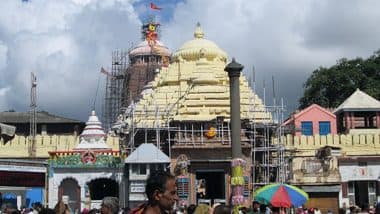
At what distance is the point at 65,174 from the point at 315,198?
13.9 m

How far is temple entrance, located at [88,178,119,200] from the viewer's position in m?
37.6

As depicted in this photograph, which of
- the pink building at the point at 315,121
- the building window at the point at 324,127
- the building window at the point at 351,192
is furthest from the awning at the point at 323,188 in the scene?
the building window at the point at 324,127

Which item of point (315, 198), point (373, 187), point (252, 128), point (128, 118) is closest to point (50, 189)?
point (128, 118)

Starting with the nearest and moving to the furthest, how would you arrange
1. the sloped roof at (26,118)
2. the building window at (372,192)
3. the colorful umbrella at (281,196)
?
the colorful umbrella at (281,196) → the building window at (372,192) → the sloped roof at (26,118)

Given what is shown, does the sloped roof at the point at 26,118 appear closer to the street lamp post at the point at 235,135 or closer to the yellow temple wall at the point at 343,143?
the yellow temple wall at the point at 343,143

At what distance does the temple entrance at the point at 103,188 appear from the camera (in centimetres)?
3762

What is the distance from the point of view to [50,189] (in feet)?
121

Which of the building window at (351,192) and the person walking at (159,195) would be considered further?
the building window at (351,192)

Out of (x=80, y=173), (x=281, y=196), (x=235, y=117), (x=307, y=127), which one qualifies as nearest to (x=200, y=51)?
(x=307, y=127)

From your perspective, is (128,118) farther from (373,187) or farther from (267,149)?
(373,187)

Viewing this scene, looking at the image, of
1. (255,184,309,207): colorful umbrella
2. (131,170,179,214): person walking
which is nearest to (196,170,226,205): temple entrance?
(255,184,309,207): colorful umbrella

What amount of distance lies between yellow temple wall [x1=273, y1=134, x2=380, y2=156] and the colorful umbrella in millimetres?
26913

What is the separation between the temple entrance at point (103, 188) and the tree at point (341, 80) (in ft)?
96.7

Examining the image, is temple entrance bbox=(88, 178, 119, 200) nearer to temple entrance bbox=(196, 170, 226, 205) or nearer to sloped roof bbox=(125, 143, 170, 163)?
sloped roof bbox=(125, 143, 170, 163)
